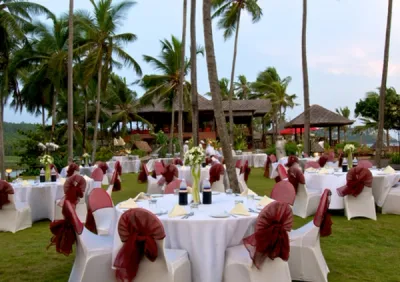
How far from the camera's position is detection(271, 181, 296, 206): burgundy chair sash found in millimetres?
4605

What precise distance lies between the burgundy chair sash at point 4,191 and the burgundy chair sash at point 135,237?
3.67 metres

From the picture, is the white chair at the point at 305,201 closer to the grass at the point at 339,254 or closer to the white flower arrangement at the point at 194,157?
the grass at the point at 339,254

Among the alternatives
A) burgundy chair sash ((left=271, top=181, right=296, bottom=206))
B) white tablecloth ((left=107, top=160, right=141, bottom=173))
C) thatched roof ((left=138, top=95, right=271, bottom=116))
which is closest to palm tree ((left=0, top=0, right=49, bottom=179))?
white tablecloth ((left=107, top=160, right=141, bottom=173))

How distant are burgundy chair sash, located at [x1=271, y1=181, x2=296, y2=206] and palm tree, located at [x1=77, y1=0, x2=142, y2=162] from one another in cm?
1428

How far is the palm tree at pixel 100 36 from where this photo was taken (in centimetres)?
1855

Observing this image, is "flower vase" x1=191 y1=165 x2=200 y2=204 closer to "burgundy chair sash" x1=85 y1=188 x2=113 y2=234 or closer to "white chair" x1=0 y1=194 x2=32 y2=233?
"burgundy chair sash" x1=85 y1=188 x2=113 y2=234

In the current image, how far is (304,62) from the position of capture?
1406cm

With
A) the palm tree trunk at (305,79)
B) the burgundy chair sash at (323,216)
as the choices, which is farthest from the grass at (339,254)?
the palm tree trunk at (305,79)

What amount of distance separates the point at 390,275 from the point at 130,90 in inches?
1140

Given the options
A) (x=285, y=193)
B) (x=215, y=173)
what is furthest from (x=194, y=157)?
(x=215, y=173)

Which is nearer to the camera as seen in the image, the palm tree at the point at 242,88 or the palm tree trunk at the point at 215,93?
the palm tree trunk at the point at 215,93

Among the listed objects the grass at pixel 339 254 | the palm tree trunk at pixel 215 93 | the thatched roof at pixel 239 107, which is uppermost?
the thatched roof at pixel 239 107

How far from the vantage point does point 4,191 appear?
621 cm

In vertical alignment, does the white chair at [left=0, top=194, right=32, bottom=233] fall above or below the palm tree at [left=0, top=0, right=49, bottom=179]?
below
